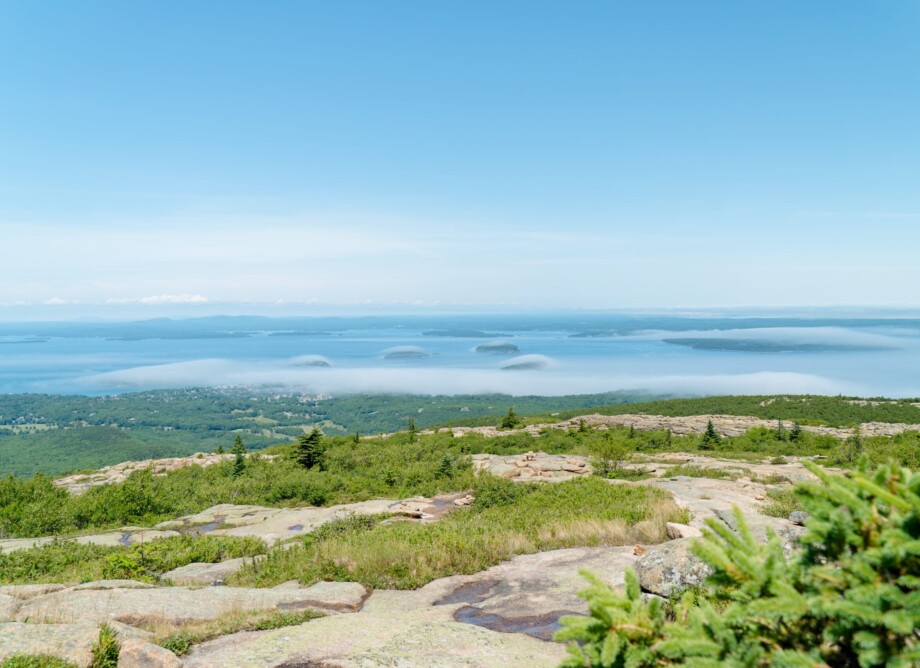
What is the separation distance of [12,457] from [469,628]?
431ft

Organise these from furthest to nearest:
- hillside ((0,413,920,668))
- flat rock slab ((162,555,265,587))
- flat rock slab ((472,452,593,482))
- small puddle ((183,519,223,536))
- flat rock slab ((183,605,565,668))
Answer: flat rock slab ((472,452,593,482)), small puddle ((183,519,223,536)), flat rock slab ((162,555,265,587)), hillside ((0,413,920,668)), flat rock slab ((183,605,565,668))

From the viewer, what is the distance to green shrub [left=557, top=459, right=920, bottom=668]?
8.59ft

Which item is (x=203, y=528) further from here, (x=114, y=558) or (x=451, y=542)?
(x=451, y=542)

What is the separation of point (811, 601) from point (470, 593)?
24.0 feet

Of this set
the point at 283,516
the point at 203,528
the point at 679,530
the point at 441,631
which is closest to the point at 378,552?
the point at 441,631

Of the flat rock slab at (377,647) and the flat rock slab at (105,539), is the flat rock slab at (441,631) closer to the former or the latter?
the flat rock slab at (377,647)

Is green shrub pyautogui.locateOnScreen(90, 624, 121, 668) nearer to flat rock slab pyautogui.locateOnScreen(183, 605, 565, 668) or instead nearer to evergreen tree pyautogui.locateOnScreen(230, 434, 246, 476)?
flat rock slab pyautogui.locateOnScreen(183, 605, 565, 668)

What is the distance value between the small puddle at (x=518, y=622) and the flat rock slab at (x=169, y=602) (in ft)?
7.19

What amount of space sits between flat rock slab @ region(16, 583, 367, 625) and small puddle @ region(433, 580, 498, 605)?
159 cm

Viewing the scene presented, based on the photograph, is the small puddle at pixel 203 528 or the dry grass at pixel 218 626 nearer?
the dry grass at pixel 218 626

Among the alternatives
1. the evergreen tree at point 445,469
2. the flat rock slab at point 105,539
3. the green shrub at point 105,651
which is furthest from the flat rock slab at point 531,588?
the evergreen tree at point 445,469

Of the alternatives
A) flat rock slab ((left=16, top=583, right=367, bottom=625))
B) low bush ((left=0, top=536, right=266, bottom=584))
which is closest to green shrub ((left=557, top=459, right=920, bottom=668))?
flat rock slab ((left=16, top=583, right=367, bottom=625))

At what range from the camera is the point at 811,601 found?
2771mm

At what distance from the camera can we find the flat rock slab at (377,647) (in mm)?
5730
